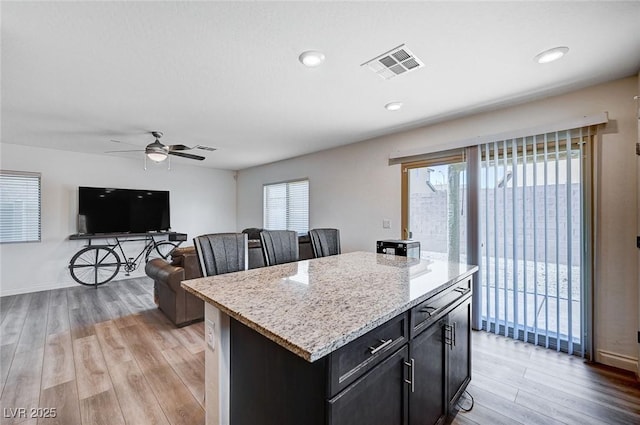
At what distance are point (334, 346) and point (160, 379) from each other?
207 cm

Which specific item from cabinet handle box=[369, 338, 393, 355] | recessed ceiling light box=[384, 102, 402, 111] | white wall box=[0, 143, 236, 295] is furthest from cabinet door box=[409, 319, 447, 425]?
white wall box=[0, 143, 236, 295]

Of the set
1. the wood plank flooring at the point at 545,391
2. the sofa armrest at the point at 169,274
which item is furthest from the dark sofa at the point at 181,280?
the wood plank flooring at the point at 545,391

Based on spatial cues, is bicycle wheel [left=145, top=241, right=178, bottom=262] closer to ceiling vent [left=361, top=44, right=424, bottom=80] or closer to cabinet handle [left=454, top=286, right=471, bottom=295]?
ceiling vent [left=361, top=44, right=424, bottom=80]

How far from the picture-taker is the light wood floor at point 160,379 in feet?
5.98

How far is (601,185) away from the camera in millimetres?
2453

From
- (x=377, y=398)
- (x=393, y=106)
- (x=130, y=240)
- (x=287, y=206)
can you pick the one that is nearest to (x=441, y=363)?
(x=377, y=398)

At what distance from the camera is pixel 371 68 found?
2.22 m

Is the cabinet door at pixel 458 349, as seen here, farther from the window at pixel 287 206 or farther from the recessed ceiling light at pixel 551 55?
the window at pixel 287 206

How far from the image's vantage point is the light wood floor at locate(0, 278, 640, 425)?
71.7 inches

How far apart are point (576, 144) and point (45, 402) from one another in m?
4.78

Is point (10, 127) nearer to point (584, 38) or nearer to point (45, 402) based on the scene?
point (45, 402)

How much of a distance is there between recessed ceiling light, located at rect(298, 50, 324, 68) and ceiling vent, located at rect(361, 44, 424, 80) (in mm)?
356

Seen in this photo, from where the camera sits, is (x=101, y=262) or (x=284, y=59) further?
(x=101, y=262)

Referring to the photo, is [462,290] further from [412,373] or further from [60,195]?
[60,195]
